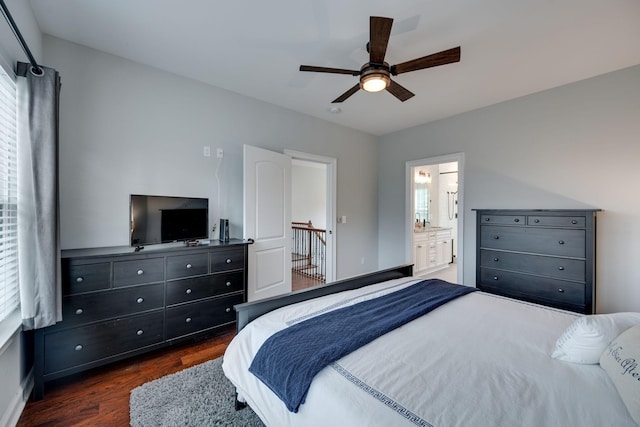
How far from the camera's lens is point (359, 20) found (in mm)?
1984

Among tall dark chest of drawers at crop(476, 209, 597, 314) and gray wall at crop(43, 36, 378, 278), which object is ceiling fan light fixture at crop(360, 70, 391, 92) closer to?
gray wall at crop(43, 36, 378, 278)

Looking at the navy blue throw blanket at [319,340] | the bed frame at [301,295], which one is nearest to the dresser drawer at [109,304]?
the bed frame at [301,295]

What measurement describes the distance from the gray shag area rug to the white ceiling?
108 inches

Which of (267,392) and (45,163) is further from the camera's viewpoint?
(45,163)

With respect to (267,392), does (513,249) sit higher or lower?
higher

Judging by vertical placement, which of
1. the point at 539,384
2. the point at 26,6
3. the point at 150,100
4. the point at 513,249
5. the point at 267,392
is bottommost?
the point at 267,392

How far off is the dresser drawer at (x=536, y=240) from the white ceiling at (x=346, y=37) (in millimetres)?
1691

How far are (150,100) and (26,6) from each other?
0.95 meters

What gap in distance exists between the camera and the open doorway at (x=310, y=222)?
14.2ft

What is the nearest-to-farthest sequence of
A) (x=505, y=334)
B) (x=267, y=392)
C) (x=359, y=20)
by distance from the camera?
1. (x=267, y=392)
2. (x=505, y=334)
3. (x=359, y=20)

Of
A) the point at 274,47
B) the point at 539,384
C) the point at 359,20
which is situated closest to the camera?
the point at 539,384

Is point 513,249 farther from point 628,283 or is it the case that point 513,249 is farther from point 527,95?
point 527,95

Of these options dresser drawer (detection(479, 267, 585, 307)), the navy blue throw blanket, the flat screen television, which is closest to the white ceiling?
the flat screen television

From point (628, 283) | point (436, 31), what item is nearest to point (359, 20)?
point (436, 31)
